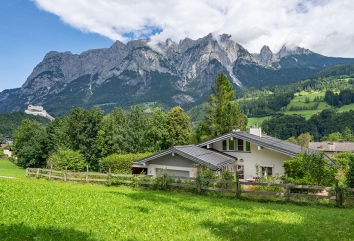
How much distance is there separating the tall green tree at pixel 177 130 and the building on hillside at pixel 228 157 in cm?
2600

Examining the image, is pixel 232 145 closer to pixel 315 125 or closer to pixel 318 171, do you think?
pixel 318 171

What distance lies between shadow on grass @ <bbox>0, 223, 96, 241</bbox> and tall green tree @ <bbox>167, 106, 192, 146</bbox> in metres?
49.8

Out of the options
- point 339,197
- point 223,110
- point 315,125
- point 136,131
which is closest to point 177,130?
point 136,131

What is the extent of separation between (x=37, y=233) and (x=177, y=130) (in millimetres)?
50751

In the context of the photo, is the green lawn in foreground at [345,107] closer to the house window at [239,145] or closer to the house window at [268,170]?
the house window at [239,145]

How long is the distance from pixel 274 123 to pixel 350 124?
40.6 meters

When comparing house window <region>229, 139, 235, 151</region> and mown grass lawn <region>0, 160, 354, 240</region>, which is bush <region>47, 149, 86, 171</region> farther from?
mown grass lawn <region>0, 160, 354, 240</region>

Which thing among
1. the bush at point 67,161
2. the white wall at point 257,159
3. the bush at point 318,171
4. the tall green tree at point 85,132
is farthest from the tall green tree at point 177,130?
the bush at point 318,171

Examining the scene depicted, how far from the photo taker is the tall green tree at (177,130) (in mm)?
57500

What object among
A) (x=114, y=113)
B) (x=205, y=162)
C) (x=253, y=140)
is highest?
(x=114, y=113)

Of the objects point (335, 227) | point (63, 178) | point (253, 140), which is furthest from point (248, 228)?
point (63, 178)

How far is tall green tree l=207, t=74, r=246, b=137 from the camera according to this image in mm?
45656

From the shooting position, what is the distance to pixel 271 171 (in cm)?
2811

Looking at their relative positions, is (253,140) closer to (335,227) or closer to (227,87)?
(335,227)
